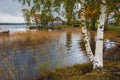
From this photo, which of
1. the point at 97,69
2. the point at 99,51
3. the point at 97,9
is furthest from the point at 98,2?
the point at 97,69

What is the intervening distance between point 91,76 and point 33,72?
5.06m

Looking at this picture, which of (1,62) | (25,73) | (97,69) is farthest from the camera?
(1,62)

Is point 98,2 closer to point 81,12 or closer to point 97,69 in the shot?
point 81,12

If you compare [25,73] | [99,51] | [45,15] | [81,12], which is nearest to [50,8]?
[45,15]

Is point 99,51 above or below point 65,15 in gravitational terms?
below

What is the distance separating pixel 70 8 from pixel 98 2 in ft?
4.37

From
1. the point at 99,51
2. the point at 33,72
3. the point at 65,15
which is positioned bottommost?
the point at 33,72

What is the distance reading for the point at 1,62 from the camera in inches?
653

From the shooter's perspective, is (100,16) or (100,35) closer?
(100,35)

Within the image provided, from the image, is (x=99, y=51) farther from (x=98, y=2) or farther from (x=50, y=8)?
(x=50, y=8)

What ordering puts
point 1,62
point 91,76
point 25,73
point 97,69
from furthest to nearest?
1. point 1,62
2. point 25,73
3. point 97,69
4. point 91,76

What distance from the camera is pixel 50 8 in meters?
11.5

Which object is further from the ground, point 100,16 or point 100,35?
point 100,16

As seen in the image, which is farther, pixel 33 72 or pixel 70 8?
pixel 33 72
